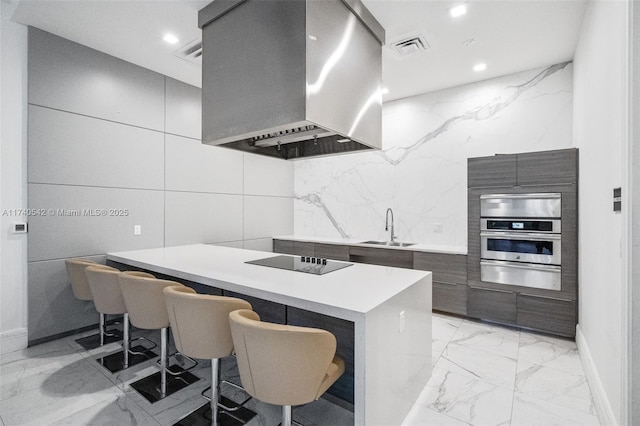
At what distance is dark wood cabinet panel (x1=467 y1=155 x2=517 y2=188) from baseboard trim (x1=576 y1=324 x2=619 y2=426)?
1.54m

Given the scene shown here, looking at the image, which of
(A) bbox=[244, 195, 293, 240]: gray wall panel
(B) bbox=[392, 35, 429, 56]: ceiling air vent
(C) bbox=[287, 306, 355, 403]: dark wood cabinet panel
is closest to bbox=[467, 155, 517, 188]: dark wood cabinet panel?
(B) bbox=[392, 35, 429, 56]: ceiling air vent

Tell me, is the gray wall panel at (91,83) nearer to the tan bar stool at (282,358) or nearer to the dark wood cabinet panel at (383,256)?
the dark wood cabinet panel at (383,256)

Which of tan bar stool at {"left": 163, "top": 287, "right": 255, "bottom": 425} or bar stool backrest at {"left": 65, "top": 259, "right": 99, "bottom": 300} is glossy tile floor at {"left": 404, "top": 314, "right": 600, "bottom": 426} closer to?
tan bar stool at {"left": 163, "top": 287, "right": 255, "bottom": 425}

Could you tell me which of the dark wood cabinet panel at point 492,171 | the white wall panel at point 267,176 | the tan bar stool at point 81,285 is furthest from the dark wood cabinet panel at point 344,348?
the white wall panel at point 267,176

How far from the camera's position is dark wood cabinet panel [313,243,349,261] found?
4270mm

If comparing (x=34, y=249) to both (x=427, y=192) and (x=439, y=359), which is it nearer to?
(x=439, y=359)

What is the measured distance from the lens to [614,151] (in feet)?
5.46

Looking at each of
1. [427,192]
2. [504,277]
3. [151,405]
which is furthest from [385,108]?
[151,405]

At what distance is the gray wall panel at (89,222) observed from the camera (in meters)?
2.88

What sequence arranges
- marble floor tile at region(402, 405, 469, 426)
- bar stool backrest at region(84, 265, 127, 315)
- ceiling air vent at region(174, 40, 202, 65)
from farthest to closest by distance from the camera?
ceiling air vent at region(174, 40, 202, 65)
bar stool backrest at region(84, 265, 127, 315)
marble floor tile at region(402, 405, 469, 426)

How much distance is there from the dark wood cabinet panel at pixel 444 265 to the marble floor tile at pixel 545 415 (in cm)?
154

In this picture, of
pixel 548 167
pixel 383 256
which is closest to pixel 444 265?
pixel 383 256

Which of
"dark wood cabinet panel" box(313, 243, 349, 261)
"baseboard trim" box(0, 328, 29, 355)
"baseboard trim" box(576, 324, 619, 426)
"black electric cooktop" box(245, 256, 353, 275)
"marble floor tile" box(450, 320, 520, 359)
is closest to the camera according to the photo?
"baseboard trim" box(576, 324, 619, 426)

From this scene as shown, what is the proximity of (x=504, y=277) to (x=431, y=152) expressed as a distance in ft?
6.03
